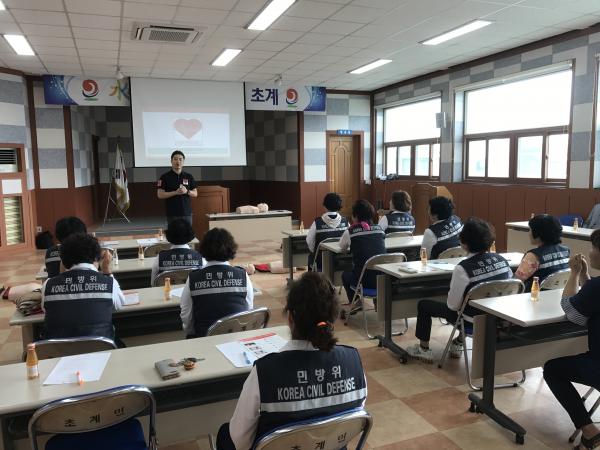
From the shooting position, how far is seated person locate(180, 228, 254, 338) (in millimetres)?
2719

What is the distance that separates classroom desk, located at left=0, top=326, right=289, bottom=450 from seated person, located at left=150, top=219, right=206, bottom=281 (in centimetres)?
149

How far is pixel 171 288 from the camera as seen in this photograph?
11.0 ft

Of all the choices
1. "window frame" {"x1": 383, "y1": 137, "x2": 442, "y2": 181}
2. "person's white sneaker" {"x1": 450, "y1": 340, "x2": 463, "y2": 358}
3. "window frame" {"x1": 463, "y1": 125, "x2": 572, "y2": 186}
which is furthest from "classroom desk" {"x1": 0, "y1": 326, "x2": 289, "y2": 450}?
"window frame" {"x1": 383, "y1": 137, "x2": 442, "y2": 181}

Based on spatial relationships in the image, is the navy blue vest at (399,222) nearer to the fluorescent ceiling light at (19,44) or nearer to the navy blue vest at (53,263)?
the navy blue vest at (53,263)

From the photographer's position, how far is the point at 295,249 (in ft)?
20.4

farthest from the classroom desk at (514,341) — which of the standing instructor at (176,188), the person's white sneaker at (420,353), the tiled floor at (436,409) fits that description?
the standing instructor at (176,188)

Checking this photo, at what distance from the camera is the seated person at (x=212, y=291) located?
2.72 meters

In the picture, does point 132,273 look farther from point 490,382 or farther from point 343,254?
point 490,382

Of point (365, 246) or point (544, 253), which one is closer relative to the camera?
point (544, 253)

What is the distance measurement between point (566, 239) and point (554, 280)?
270 cm

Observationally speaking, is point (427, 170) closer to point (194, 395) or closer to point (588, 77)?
point (588, 77)

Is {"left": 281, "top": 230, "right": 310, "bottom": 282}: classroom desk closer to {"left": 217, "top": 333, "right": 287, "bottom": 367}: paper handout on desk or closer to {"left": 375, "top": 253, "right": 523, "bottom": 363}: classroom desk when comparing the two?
{"left": 375, "top": 253, "right": 523, "bottom": 363}: classroom desk

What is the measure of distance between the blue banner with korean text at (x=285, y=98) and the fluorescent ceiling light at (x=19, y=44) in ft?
13.0

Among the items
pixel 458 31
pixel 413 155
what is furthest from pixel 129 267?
pixel 413 155
